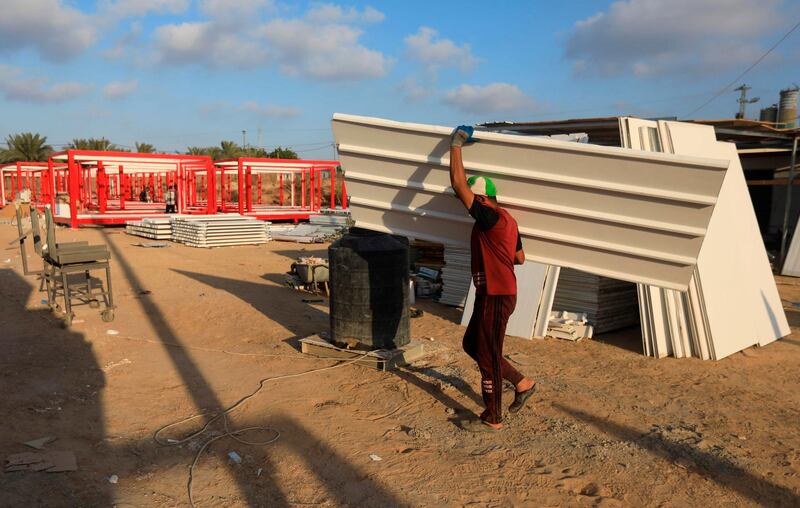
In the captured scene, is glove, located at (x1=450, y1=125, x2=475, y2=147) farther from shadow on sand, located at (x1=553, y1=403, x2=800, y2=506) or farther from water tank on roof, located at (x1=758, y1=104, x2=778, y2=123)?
water tank on roof, located at (x1=758, y1=104, x2=778, y2=123)

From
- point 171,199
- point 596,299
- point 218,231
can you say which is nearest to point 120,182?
point 171,199

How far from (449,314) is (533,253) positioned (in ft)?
14.3

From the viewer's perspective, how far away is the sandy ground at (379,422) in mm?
3498

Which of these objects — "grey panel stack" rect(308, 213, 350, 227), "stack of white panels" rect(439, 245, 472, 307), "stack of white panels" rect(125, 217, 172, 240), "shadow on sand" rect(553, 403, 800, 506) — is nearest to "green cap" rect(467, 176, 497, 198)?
"shadow on sand" rect(553, 403, 800, 506)

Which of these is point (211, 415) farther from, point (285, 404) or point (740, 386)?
point (740, 386)

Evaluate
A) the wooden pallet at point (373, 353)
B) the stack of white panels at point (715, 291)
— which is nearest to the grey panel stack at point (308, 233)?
the wooden pallet at point (373, 353)

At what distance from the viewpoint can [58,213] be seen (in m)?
23.1

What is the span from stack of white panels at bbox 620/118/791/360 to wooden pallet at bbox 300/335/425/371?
2.94m

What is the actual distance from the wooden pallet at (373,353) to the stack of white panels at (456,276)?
8.94 feet

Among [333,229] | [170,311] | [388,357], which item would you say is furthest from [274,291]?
[333,229]

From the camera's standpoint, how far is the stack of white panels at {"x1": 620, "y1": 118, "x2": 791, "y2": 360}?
649cm

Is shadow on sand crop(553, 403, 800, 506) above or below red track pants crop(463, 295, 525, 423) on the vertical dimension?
below

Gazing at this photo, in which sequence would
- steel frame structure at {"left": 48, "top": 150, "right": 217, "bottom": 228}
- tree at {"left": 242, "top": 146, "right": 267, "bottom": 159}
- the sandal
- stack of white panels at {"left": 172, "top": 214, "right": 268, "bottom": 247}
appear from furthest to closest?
tree at {"left": 242, "top": 146, "right": 267, "bottom": 159} → steel frame structure at {"left": 48, "top": 150, "right": 217, "bottom": 228} → stack of white panels at {"left": 172, "top": 214, "right": 268, "bottom": 247} → the sandal

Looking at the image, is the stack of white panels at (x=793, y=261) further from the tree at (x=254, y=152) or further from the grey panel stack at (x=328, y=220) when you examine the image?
the tree at (x=254, y=152)
